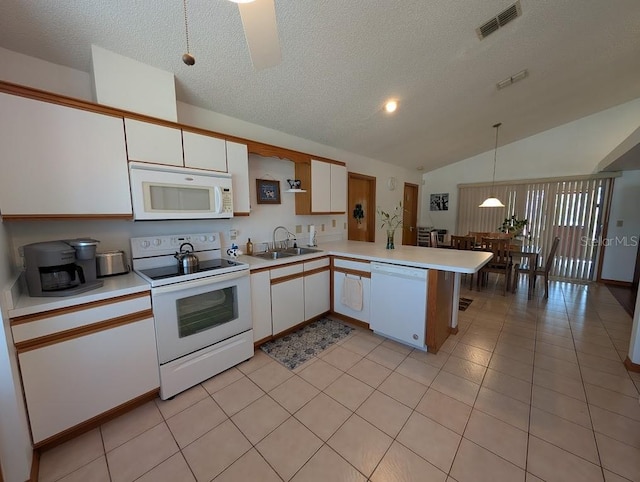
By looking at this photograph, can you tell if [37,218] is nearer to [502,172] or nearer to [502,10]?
[502,10]

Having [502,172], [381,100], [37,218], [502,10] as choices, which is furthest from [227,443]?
Result: [502,172]

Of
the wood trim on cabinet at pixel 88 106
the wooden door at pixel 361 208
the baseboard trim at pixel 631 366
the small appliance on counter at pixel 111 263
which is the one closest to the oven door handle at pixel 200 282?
the small appliance on counter at pixel 111 263

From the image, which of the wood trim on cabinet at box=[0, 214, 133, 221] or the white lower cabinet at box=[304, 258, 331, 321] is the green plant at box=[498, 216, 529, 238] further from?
the wood trim on cabinet at box=[0, 214, 133, 221]

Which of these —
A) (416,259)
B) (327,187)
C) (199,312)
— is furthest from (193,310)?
(327,187)

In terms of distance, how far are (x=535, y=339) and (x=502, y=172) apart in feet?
14.0

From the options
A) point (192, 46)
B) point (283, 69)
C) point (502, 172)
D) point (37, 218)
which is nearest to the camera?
point (37, 218)

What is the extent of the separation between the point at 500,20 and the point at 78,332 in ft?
11.9

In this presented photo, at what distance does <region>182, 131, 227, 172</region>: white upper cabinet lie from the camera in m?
2.01

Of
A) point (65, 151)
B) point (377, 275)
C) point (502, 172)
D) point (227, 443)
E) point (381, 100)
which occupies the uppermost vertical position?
point (381, 100)

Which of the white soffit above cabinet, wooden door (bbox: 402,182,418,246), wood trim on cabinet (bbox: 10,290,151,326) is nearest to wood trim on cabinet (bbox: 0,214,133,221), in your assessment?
wood trim on cabinet (bbox: 10,290,151,326)

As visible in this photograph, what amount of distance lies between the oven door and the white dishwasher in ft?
4.20

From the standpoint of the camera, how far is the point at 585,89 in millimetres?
3328

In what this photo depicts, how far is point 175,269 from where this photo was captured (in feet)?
6.89

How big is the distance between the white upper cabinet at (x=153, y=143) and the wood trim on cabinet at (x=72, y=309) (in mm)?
948
